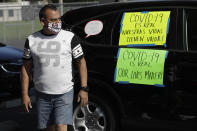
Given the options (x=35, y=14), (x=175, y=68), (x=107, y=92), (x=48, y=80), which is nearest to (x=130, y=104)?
(x=107, y=92)

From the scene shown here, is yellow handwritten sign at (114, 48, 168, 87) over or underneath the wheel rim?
over

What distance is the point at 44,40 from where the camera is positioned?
3.67 m

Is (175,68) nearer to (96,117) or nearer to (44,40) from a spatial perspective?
(96,117)

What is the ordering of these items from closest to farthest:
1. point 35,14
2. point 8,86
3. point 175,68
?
point 175,68
point 8,86
point 35,14

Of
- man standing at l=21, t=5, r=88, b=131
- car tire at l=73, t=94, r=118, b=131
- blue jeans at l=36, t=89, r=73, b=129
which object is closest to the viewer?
man standing at l=21, t=5, r=88, b=131

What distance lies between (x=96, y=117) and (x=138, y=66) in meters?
0.75

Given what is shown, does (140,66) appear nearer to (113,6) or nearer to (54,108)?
(113,6)

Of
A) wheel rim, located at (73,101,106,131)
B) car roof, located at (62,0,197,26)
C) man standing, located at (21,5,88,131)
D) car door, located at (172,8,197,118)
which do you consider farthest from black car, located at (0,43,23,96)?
car door, located at (172,8,197,118)

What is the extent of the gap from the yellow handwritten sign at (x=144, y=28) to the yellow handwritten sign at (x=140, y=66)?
0.34 ft

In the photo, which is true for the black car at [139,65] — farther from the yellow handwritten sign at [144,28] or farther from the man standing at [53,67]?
the man standing at [53,67]

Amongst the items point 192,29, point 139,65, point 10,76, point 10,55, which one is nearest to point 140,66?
point 139,65

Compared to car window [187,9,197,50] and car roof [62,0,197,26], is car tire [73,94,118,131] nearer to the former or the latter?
car roof [62,0,197,26]

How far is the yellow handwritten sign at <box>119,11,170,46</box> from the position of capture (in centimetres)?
439

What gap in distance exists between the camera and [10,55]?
20.5 feet
